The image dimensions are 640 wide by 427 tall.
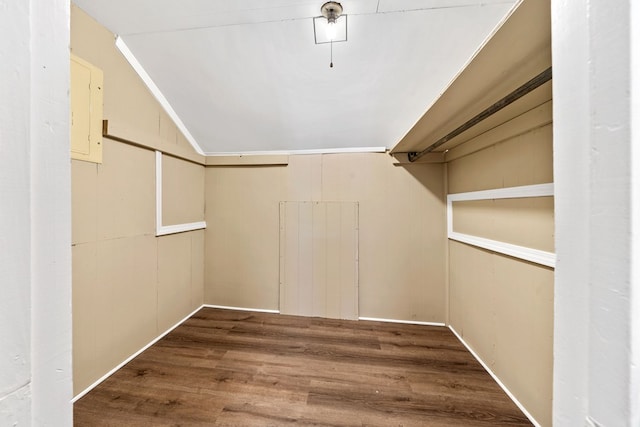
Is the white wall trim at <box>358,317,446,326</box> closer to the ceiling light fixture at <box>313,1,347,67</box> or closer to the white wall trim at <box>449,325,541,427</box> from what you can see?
the white wall trim at <box>449,325,541,427</box>

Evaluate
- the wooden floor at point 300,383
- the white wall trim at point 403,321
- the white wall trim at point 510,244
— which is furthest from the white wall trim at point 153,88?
the white wall trim at point 510,244

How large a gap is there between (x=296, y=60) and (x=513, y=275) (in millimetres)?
2192

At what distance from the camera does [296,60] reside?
1.90m

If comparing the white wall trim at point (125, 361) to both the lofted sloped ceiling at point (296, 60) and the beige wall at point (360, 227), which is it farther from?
the lofted sloped ceiling at point (296, 60)

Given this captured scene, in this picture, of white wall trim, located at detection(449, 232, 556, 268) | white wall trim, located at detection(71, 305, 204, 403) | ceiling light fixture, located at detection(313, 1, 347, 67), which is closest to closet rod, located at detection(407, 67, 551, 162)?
white wall trim, located at detection(449, 232, 556, 268)

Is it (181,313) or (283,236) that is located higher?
(283,236)

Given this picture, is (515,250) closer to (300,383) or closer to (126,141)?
(300,383)

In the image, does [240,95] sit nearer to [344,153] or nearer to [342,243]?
[344,153]

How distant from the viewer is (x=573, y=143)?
419mm

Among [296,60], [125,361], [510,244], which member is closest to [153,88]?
[296,60]

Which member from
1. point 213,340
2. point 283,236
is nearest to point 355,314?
point 283,236

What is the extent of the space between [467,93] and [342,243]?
1.81 meters

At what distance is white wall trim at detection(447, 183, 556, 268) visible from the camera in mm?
1309

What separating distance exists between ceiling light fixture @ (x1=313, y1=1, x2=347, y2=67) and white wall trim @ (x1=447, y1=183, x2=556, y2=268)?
1557mm
